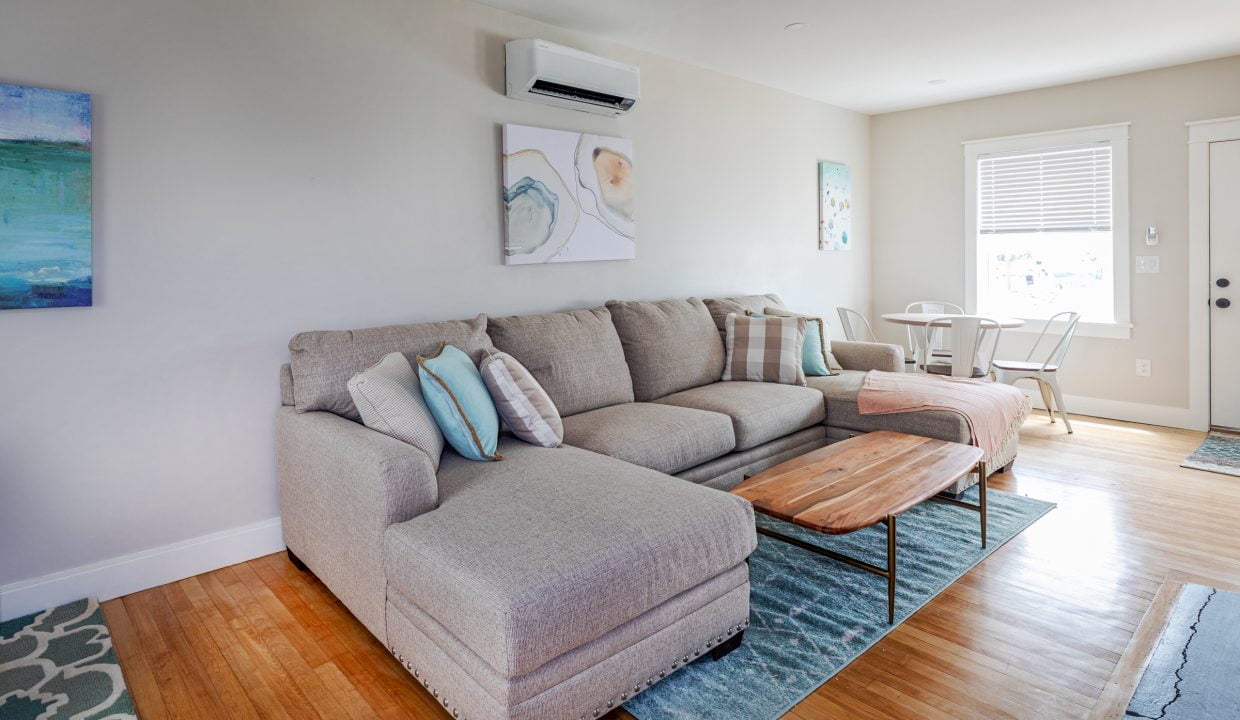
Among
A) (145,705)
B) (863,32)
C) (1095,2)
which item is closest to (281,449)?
(145,705)

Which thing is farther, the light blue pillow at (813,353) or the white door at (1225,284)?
the white door at (1225,284)

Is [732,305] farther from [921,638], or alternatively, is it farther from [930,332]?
[921,638]

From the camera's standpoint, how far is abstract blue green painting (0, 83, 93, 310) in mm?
2342

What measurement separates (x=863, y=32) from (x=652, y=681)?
3.50 meters

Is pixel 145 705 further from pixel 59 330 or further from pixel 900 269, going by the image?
pixel 900 269

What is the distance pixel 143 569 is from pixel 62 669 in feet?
1.96

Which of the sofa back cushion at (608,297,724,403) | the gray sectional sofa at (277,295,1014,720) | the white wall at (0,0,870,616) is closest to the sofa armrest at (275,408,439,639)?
the gray sectional sofa at (277,295,1014,720)

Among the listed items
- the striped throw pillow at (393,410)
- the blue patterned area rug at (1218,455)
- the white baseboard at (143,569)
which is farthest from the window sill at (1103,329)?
the white baseboard at (143,569)

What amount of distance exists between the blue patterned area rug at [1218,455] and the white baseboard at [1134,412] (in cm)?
21

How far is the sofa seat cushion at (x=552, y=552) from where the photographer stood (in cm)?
164

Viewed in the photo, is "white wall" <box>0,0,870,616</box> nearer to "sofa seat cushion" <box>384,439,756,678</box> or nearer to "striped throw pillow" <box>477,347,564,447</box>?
"striped throw pillow" <box>477,347,564,447</box>

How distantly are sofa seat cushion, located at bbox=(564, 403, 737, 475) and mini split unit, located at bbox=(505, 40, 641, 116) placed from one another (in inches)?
62.7

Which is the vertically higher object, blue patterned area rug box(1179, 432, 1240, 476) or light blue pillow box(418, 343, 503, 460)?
light blue pillow box(418, 343, 503, 460)

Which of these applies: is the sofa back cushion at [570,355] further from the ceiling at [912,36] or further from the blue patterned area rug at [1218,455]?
the blue patterned area rug at [1218,455]
